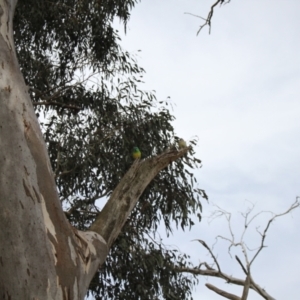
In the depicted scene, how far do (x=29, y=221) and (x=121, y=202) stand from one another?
86cm

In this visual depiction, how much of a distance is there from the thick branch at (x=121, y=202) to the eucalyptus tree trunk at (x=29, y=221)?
177 millimetres

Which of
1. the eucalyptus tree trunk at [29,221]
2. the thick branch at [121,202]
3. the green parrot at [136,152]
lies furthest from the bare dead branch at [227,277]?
the eucalyptus tree trunk at [29,221]

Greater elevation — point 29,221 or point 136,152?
point 136,152

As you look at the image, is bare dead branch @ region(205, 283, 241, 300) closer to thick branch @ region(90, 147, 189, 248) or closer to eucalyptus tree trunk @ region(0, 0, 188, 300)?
thick branch @ region(90, 147, 189, 248)

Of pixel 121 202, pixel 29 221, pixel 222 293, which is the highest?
pixel 222 293

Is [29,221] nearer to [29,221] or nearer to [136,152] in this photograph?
[29,221]

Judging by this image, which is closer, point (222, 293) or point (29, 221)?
point (29, 221)

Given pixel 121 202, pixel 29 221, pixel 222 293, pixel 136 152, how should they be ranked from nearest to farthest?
pixel 29 221, pixel 121 202, pixel 222 293, pixel 136 152

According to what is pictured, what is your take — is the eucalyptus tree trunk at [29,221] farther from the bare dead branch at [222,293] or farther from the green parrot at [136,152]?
the green parrot at [136,152]

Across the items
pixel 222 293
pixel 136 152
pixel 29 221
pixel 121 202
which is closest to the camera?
pixel 29 221

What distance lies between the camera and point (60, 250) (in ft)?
6.86

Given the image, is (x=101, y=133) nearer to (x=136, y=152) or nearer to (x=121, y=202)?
(x=136, y=152)

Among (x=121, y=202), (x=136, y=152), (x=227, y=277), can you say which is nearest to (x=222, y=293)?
(x=227, y=277)

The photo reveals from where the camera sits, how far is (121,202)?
279 cm
